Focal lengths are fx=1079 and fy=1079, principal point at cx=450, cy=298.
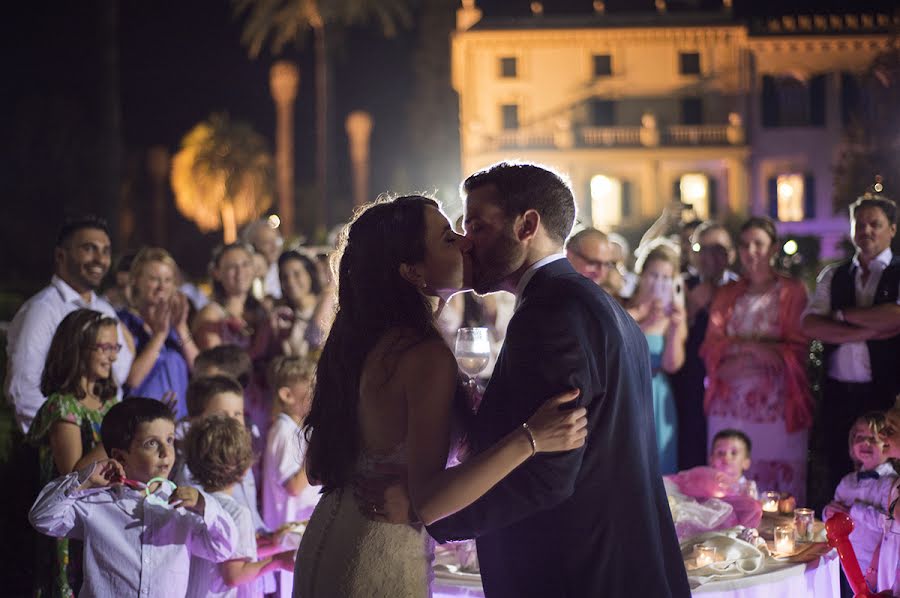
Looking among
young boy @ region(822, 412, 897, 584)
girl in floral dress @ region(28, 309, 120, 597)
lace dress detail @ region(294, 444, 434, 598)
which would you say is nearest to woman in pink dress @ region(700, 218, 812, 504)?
young boy @ region(822, 412, 897, 584)

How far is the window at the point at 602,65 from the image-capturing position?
139ft

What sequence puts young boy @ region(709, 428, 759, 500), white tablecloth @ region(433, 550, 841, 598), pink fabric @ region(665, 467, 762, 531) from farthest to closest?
young boy @ region(709, 428, 759, 500) < pink fabric @ region(665, 467, 762, 531) < white tablecloth @ region(433, 550, 841, 598)

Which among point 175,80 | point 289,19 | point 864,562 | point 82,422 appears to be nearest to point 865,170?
point 289,19

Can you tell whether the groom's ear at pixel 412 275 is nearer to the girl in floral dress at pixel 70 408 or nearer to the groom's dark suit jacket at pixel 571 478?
the groom's dark suit jacket at pixel 571 478

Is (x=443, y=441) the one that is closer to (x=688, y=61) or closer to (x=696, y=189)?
(x=696, y=189)

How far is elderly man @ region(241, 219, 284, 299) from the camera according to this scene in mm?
9289

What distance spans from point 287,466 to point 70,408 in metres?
1.11

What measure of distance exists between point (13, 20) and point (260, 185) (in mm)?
12790

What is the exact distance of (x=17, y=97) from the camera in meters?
38.2

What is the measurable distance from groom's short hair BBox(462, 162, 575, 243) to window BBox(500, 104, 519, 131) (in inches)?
1572

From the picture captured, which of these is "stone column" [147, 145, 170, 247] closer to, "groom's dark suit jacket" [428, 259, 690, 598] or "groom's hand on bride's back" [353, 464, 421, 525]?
"groom's hand on bride's back" [353, 464, 421, 525]

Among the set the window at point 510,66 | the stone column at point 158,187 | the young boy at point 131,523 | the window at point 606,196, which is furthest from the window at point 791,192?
the young boy at point 131,523

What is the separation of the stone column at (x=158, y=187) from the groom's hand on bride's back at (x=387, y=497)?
158ft

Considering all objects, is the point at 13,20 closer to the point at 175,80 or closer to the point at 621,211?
the point at 175,80
